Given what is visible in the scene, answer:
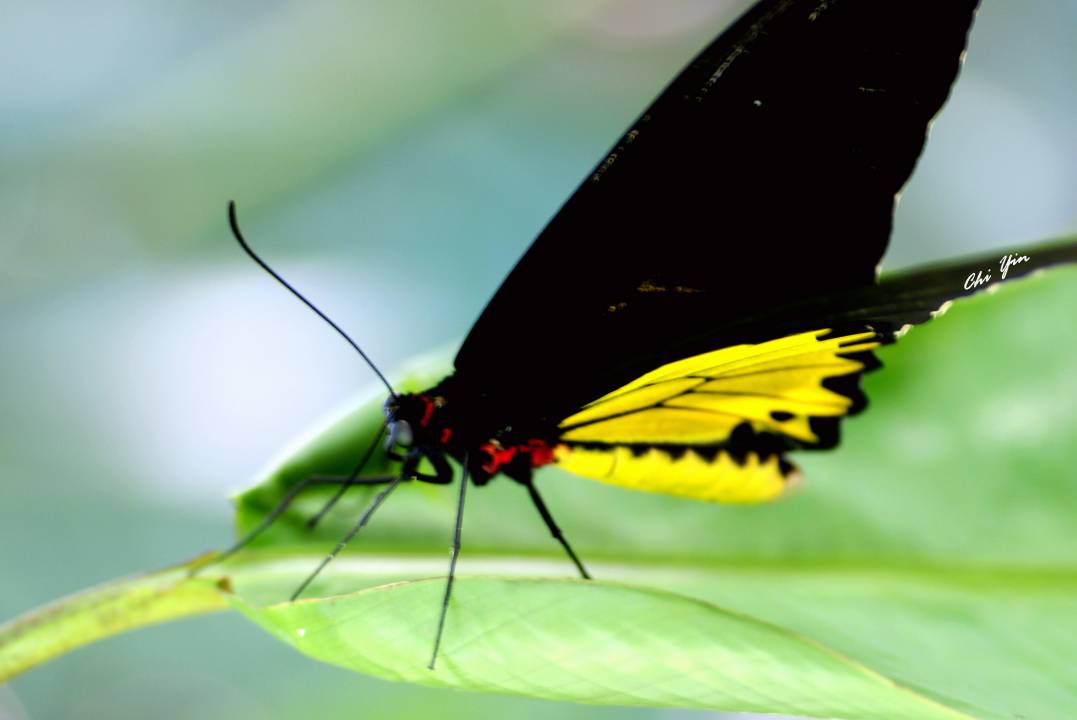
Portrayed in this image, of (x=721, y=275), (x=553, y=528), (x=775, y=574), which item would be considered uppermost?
(x=721, y=275)

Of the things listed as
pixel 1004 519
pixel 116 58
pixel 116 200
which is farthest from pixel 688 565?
pixel 116 58

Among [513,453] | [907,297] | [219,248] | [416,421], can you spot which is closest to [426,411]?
[416,421]

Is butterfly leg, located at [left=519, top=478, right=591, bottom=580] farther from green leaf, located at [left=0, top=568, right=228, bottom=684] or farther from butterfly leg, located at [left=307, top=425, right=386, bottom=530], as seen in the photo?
green leaf, located at [left=0, top=568, right=228, bottom=684]

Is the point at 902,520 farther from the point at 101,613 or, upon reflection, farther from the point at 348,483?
the point at 101,613

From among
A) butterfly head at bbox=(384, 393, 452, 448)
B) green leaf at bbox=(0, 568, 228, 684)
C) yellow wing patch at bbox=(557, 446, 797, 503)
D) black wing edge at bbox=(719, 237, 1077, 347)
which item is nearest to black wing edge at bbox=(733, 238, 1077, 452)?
black wing edge at bbox=(719, 237, 1077, 347)
